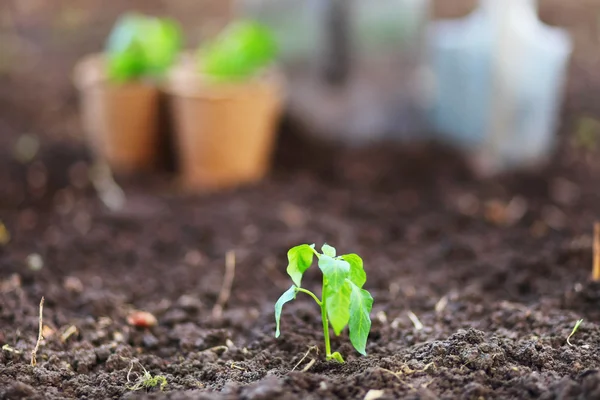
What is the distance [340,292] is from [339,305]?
0.09 ft

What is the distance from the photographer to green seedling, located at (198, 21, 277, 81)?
3.33 metres

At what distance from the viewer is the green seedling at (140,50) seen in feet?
11.1

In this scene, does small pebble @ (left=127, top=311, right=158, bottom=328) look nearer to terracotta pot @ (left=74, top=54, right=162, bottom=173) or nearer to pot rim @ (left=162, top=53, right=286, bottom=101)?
pot rim @ (left=162, top=53, right=286, bottom=101)

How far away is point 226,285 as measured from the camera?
234 cm

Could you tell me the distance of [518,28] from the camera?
331 centimetres

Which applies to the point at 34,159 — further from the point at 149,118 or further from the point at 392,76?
the point at 392,76

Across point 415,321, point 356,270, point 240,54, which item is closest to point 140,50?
point 240,54

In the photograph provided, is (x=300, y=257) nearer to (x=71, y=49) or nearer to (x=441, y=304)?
(x=441, y=304)

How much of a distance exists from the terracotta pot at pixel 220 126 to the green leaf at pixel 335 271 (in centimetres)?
195

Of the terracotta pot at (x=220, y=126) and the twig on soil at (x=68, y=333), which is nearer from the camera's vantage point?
the twig on soil at (x=68, y=333)

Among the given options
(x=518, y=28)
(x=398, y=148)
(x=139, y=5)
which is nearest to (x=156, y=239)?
(x=398, y=148)

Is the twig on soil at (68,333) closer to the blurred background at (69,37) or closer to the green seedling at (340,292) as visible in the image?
the green seedling at (340,292)

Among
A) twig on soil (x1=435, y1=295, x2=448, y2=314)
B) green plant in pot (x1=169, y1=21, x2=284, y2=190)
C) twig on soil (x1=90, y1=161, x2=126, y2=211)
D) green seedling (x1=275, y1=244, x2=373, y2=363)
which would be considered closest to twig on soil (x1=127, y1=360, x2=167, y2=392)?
green seedling (x1=275, y1=244, x2=373, y2=363)

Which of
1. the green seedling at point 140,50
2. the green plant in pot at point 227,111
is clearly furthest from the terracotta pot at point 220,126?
the green seedling at point 140,50
